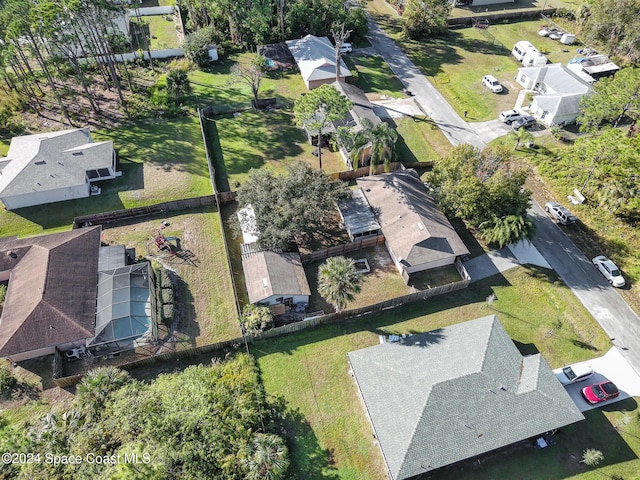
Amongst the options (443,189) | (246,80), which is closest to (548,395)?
(443,189)

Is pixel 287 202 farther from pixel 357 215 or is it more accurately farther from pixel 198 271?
pixel 198 271

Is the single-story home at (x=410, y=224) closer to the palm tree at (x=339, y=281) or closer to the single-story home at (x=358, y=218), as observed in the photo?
the single-story home at (x=358, y=218)

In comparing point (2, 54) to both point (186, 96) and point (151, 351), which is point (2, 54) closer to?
point (186, 96)

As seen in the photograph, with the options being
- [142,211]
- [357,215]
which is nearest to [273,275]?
[357,215]

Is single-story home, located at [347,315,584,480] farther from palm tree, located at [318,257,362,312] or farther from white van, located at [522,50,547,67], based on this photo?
white van, located at [522,50,547,67]

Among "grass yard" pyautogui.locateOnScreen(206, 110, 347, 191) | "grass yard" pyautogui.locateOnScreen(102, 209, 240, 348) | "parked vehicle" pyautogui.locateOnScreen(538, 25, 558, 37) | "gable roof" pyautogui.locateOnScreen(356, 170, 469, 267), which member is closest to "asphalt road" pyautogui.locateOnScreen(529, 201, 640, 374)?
"gable roof" pyautogui.locateOnScreen(356, 170, 469, 267)

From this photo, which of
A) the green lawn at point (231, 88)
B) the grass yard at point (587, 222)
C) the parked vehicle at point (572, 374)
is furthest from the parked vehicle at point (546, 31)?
the parked vehicle at point (572, 374)
